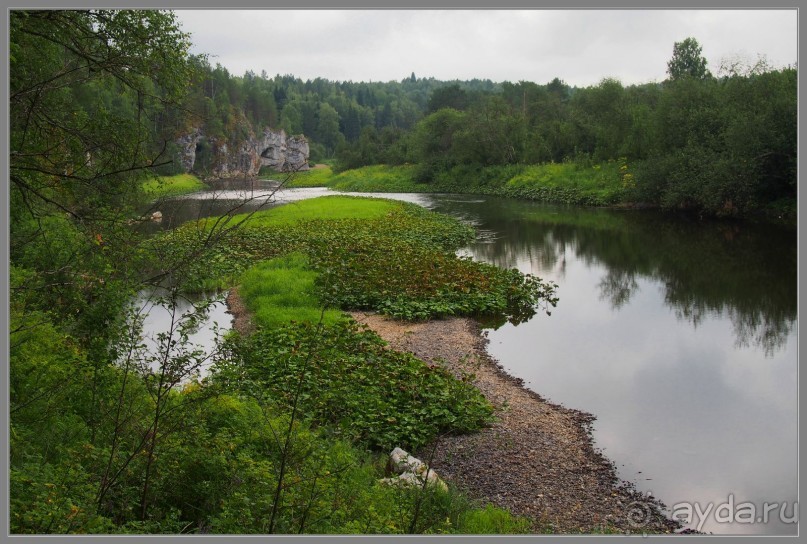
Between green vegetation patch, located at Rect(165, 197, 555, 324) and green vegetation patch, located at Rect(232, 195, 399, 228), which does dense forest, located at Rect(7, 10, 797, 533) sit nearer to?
green vegetation patch, located at Rect(165, 197, 555, 324)

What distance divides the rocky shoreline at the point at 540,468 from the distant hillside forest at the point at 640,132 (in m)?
6.10

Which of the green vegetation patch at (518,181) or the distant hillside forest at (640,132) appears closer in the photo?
the distant hillside forest at (640,132)

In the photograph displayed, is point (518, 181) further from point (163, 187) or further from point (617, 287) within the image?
point (163, 187)

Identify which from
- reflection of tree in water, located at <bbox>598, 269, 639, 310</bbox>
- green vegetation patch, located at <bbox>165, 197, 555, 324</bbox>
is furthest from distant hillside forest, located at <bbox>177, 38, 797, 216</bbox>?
reflection of tree in water, located at <bbox>598, 269, 639, 310</bbox>

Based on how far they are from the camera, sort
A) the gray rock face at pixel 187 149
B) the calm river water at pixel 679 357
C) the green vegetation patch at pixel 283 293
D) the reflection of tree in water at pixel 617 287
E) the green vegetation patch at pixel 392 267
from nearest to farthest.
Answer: the gray rock face at pixel 187 149, the calm river water at pixel 679 357, the green vegetation patch at pixel 283 293, the green vegetation patch at pixel 392 267, the reflection of tree in water at pixel 617 287

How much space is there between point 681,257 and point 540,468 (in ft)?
64.5

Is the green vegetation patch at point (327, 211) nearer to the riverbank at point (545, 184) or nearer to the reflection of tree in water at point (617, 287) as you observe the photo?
the riverbank at point (545, 184)

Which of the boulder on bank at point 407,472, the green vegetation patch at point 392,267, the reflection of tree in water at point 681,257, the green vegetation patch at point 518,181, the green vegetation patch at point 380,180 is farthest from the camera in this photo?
the green vegetation patch at point 380,180

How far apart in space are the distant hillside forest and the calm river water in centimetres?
630

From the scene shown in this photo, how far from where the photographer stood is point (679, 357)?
48.8ft

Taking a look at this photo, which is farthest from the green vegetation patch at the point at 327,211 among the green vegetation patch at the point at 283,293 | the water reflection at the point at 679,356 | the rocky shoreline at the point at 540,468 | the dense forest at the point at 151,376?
the rocky shoreline at the point at 540,468

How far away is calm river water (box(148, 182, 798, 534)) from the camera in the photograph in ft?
30.8

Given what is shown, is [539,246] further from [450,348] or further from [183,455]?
[183,455]

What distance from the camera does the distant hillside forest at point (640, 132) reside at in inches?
1400
